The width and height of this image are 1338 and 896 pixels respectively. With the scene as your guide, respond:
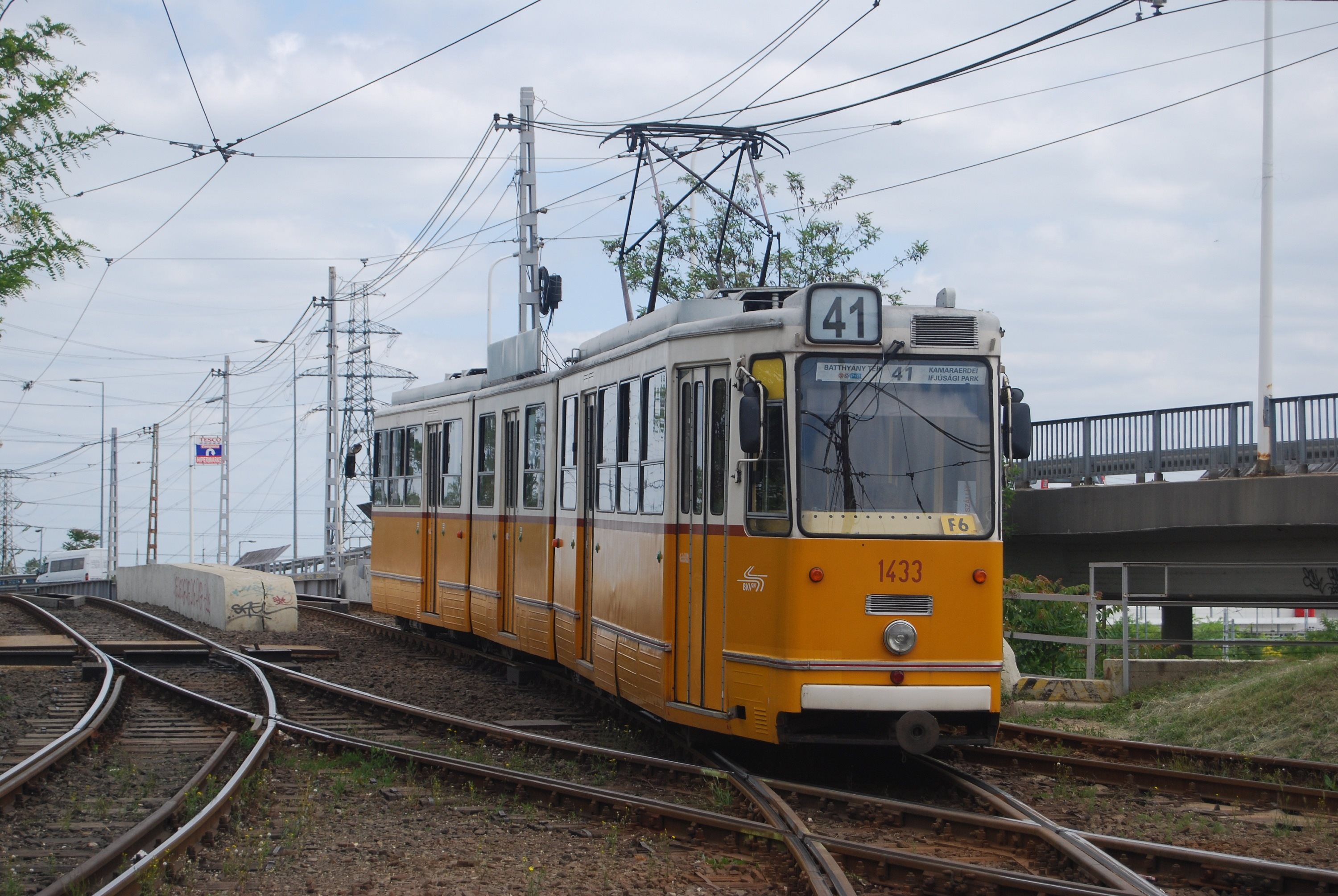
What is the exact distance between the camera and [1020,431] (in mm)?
8828

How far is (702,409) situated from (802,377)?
93cm

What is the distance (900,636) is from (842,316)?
2.06 meters

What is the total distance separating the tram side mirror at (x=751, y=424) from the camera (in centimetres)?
845

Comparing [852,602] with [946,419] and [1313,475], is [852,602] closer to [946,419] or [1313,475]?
[946,419]

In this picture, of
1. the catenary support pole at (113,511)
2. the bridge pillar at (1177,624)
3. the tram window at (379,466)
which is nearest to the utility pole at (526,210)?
the tram window at (379,466)

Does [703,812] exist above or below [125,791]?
above

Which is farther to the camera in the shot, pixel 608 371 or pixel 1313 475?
pixel 1313 475

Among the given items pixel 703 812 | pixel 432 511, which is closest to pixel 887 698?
pixel 703 812

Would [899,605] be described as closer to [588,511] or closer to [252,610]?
[588,511]

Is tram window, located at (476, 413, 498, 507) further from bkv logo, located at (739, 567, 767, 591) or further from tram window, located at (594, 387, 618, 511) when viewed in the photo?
bkv logo, located at (739, 567, 767, 591)

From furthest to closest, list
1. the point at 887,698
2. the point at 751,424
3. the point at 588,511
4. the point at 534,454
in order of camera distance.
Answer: the point at 534,454 → the point at 588,511 → the point at 887,698 → the point at 751,424

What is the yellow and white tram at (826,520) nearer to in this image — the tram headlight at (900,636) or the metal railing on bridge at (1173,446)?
the tram headlight at (900,636)

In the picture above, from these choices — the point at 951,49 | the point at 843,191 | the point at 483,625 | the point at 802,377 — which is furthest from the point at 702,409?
the point at 843,191

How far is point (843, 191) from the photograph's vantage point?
942 inches
